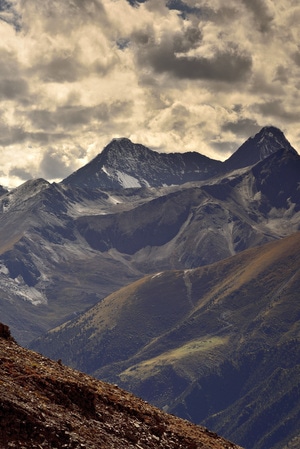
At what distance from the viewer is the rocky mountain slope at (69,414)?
156ft

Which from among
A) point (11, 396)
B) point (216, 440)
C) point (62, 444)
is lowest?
point (216, 440)

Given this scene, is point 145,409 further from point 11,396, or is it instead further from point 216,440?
point 11,396

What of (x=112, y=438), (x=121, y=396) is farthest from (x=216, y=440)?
(x=112, y=438)

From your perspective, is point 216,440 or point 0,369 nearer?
point 0,369

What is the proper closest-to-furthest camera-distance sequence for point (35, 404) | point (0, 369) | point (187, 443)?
1. point (35, 404)
2. point (0, 369)
3. point (187, 443)

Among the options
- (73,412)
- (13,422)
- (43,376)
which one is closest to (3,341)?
(43,376)

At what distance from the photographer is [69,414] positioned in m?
51.7

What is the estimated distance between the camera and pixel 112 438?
52.5 m

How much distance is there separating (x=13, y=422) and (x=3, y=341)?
16.5m

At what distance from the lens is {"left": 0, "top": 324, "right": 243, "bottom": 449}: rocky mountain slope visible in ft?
156

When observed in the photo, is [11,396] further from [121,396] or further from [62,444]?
[121,396]

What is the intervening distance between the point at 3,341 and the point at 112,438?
14268 mm

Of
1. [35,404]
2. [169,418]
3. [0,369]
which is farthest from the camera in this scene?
[169,418]

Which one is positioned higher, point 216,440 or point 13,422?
point 13,422
